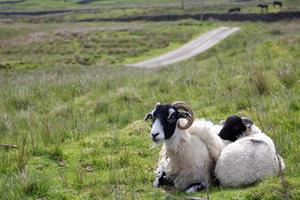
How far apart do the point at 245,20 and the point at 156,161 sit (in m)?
66.4

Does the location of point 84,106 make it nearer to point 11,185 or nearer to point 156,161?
point 156,161

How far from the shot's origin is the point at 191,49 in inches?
2111

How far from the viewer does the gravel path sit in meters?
46.7

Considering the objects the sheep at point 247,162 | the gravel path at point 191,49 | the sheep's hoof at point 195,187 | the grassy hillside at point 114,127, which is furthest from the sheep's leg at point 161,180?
the gravel path at point 191,49

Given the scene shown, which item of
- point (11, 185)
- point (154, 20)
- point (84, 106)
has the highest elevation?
point (11, 185)

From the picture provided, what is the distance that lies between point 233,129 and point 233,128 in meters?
0.02

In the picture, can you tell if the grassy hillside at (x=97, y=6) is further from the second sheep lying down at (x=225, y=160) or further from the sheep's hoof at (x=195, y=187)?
the sheep's hoof at (x=195, y=187)

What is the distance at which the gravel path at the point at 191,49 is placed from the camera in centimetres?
4672

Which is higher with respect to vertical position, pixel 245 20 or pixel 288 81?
pixel 288 81

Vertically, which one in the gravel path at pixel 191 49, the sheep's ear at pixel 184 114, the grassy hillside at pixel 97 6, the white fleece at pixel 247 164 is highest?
the sheep's ear at pixel 184 114

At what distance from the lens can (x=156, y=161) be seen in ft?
33.1

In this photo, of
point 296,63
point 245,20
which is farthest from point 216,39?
point 296,63

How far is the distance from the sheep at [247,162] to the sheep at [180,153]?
0.28 meters

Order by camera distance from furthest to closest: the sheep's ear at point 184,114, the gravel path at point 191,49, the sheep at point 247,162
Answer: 1. the gravel path at point 191,49
2. the sheep's ear at point 184,114
3. the sheep at point 247,162
